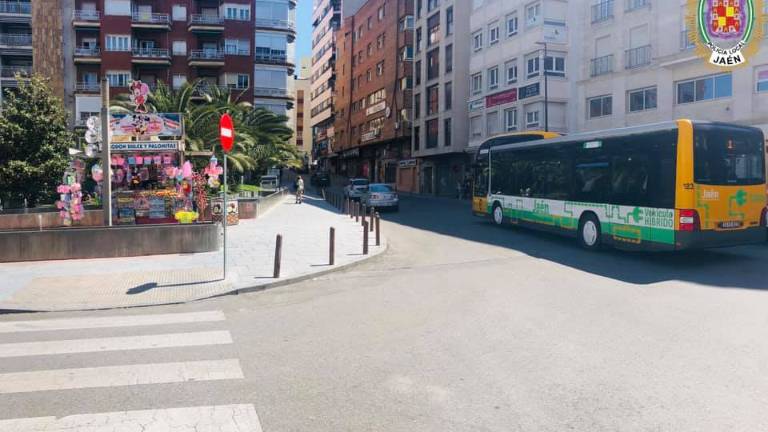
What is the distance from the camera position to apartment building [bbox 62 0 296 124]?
50.5m

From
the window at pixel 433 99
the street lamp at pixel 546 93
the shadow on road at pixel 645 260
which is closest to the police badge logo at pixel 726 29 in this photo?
the street lamp at pixel 546 93

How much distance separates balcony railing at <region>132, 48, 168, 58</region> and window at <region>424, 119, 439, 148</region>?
23.3 m

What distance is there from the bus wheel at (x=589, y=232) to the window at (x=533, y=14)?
85.7 ft

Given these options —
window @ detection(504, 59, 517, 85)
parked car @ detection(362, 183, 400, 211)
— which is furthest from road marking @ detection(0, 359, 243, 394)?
window @ detection(504, 59, 517, 85)

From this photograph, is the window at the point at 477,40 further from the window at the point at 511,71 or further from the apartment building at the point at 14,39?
the apartment building at the point at 14,39

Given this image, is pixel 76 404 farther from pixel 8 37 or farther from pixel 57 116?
pixel 8 37

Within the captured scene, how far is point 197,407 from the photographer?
4637mm

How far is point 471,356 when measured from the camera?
236 inches

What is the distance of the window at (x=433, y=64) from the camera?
5137 cm

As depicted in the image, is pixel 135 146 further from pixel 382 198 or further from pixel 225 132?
pixel 382 198

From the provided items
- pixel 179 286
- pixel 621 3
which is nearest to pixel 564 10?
pixel 621 3

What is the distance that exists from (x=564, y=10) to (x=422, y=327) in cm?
3559

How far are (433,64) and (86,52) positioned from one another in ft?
96.5

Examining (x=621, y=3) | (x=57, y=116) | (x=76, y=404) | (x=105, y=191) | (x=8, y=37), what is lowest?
(x=76, y=404)
